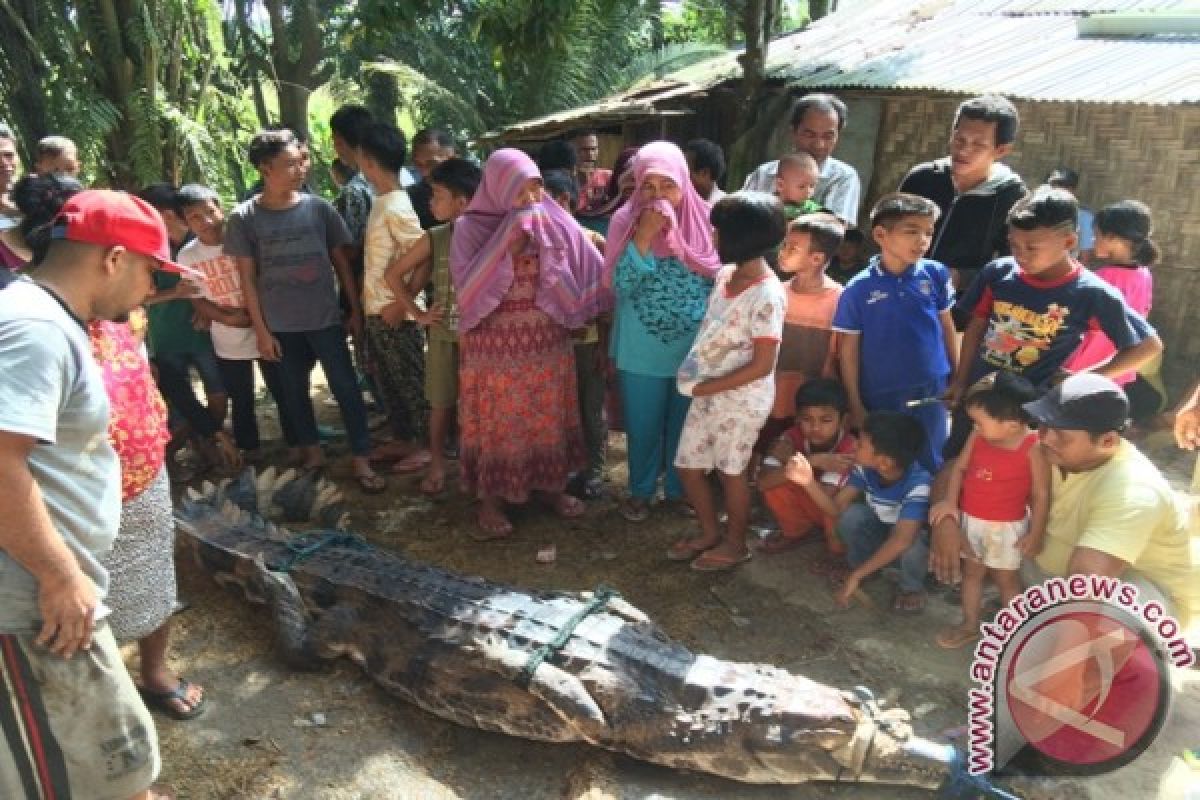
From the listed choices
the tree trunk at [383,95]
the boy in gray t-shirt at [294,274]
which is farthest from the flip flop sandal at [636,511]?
the tree trunk at [383,95]

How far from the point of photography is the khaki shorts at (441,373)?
395 cm

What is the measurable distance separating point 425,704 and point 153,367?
2.72 m

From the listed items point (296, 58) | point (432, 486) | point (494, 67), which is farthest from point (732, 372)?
point (296, 58)

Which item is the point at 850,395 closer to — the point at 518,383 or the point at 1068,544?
the point at 1068,544

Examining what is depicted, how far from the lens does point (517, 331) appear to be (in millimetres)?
3658

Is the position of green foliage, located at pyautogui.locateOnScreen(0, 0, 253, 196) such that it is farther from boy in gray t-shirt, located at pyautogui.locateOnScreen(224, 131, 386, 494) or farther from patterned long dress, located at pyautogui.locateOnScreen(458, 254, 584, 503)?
patterned long dress, located at pyautogui.locateOnScreen(458, 254, 584, 503)

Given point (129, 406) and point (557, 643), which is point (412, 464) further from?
point (129, 406)

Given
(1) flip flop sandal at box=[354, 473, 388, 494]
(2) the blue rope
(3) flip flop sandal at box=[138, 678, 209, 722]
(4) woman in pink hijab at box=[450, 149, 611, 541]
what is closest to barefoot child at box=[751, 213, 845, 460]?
(4) woman in pink hijab at box=[450, 149, 611, 541]

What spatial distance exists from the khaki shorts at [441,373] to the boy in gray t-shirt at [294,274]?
0.56 m

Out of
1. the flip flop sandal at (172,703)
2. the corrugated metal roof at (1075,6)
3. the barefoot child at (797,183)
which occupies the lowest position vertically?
the flip flop sandal at (172,703)

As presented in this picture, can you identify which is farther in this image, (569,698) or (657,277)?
(657,277)

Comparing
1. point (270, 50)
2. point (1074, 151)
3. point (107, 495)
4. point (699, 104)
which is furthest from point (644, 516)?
point (270, 50)
